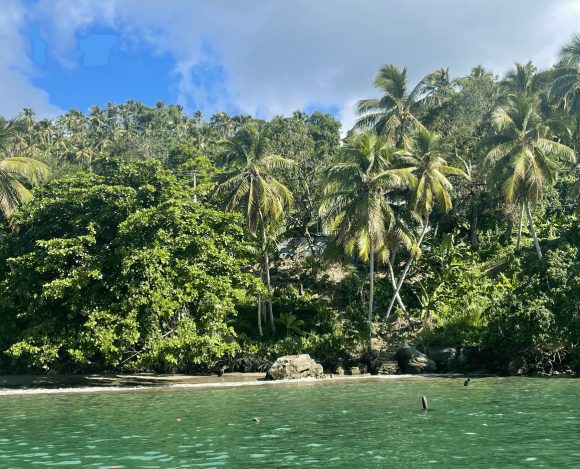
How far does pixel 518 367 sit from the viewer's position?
89.4 feet

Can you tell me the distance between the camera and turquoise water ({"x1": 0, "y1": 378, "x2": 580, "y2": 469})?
11.5m

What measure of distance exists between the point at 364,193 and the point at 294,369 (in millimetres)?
10511

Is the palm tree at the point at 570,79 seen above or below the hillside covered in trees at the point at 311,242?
above

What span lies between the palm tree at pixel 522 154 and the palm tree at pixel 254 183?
41.9 ft

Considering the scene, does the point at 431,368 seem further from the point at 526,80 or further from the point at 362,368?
the point at 526,80

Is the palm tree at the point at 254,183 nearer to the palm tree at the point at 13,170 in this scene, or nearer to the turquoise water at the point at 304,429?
the palm tree at the point at 13,170

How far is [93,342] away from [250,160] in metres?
13.9

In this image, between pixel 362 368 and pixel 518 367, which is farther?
pixel 362 368

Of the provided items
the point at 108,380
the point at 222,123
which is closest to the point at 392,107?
the point at 108,380

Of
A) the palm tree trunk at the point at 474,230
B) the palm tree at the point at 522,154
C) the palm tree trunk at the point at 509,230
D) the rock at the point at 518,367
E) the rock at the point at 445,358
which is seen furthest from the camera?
the palm tree trunk at the point at 474,230

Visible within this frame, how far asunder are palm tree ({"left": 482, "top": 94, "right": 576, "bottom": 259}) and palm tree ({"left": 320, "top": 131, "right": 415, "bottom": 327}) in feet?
20.9

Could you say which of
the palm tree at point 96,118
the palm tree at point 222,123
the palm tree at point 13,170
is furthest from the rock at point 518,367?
the palm tree at point 96,118

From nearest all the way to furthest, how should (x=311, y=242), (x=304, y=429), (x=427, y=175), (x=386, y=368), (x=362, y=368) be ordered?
(x=304, y=429) → (x=386, y=368) → (x=362, y=368) → (x=427, y=175) → (x=311, y=242)

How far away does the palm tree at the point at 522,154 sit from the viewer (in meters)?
34.0
